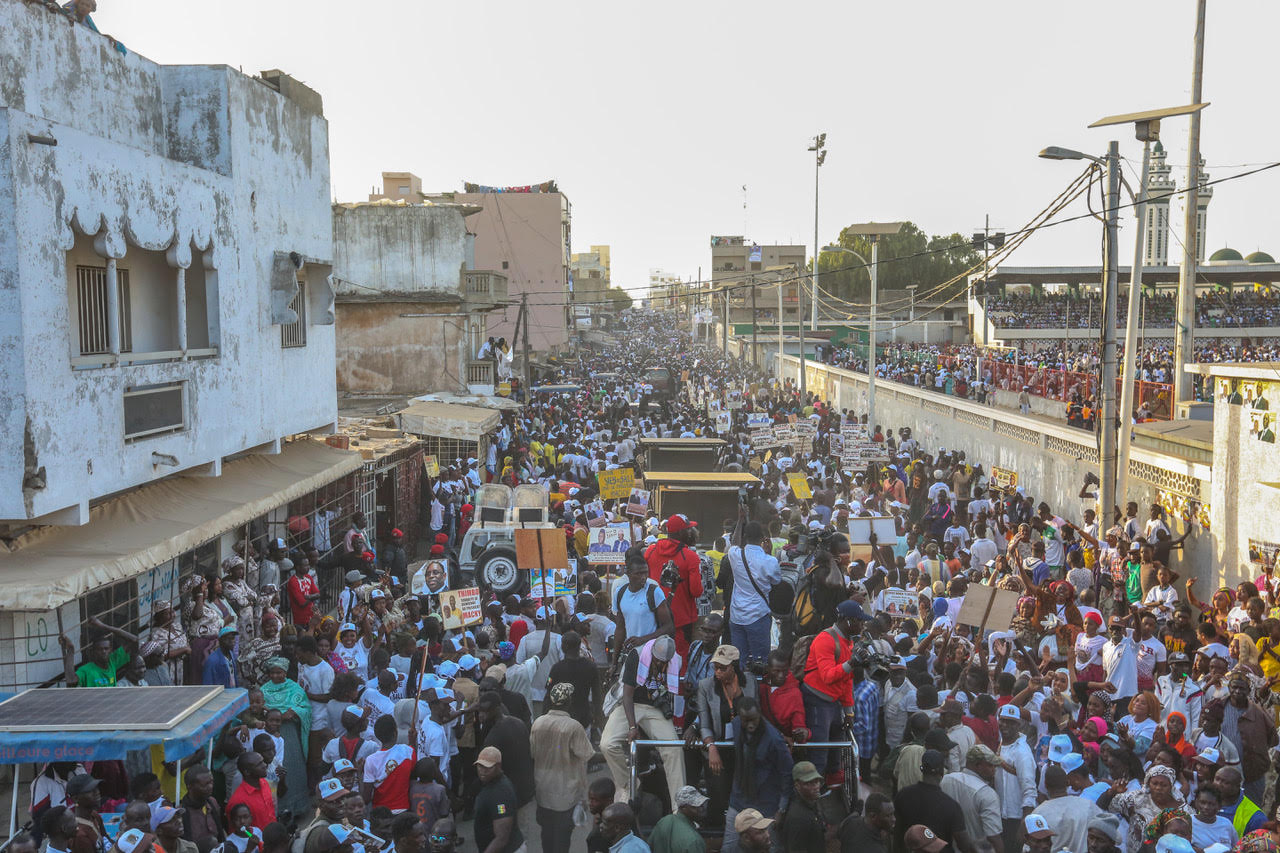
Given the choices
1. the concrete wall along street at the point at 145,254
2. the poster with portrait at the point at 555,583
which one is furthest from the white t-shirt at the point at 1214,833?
the concrete wall along street at the point at 145,254

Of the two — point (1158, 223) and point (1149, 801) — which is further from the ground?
point (1158, 223)

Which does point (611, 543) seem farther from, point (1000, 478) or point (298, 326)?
point (1000, 478)

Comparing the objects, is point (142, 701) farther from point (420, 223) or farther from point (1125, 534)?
point (420, 223)

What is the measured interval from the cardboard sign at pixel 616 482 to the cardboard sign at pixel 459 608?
8.16 meters

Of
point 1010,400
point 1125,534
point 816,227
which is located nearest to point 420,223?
point 816,227

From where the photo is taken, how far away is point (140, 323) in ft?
38.3

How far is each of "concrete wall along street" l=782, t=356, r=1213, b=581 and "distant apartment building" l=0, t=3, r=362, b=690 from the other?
11953 millimetres

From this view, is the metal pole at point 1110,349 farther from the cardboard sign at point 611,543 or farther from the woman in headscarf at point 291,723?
the woman in headscarf at point 291,723

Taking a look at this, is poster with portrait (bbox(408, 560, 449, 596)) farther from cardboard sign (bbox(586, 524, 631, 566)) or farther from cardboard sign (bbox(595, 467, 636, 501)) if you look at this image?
cardboard sign (bbox(595, 467, 636, 501))

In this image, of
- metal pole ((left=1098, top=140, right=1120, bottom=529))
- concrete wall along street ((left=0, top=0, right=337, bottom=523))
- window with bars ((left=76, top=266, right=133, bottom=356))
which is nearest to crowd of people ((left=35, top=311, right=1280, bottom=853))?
concrete wall along street ((left=0, top=0, right=337, bottom=523))

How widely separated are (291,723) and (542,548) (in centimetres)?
384

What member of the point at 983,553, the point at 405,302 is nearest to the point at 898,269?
the point at 405,302

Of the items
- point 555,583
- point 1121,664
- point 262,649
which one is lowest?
point 555,583

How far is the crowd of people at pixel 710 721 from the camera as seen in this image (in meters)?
6.49
